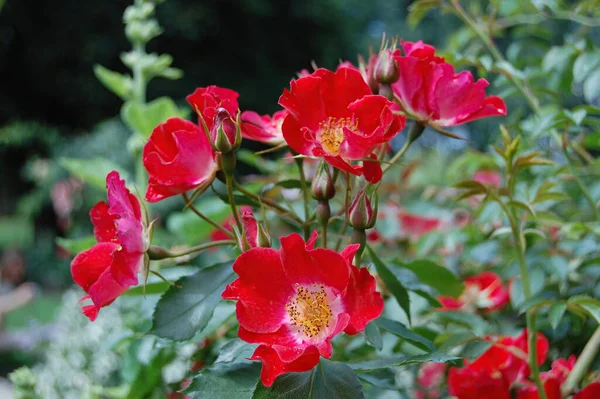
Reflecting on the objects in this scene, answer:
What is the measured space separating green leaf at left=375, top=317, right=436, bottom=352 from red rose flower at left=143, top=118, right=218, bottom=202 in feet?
0.63

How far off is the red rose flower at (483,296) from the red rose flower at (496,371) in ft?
0.82

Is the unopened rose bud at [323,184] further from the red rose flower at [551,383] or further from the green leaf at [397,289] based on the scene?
the red rose flower at [551,383]

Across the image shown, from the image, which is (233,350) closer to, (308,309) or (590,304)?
(308,309)

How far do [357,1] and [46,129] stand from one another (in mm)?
4406

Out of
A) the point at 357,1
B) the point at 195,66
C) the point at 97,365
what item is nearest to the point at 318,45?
the point at 357,1

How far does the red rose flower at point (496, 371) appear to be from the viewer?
1.93 feet

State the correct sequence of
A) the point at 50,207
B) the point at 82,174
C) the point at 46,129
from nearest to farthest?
1. the point at 82,174
2. the point at 50,207
3. the point at 46,129

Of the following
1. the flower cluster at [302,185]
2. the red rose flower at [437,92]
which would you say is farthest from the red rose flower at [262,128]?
the red rose flower at [437,92]

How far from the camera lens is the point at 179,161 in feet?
1.62

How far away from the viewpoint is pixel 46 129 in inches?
313

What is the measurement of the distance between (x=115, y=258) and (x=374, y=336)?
8.2 inches

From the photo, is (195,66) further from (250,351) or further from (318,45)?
(250,351)

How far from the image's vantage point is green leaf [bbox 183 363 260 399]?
17.6 inches

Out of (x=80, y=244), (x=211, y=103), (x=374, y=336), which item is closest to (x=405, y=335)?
(x=374, y=336)
